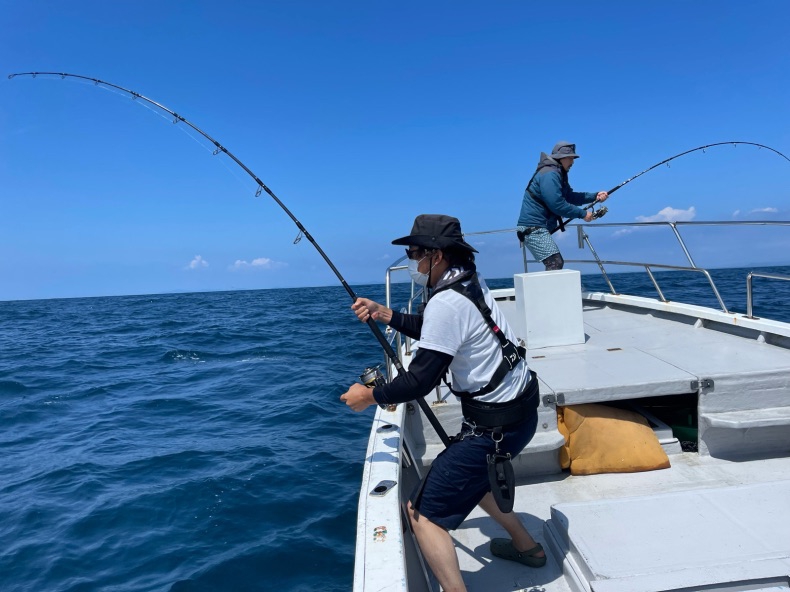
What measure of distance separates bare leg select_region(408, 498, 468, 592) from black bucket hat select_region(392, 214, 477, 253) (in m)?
1.17

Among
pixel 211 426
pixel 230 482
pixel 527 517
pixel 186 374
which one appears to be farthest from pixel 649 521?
pixel 186 374

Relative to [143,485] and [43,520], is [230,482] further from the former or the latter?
[43,520]

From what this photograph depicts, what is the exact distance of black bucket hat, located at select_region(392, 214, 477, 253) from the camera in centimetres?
229

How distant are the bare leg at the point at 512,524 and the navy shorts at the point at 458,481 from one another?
328mm

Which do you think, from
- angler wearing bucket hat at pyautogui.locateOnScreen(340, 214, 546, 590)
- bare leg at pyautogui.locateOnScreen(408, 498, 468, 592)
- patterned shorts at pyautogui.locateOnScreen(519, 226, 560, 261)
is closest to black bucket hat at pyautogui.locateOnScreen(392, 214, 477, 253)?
angler wearing bucket hat at pyautogui.locateOnScreen(340, 214, 546, 590)

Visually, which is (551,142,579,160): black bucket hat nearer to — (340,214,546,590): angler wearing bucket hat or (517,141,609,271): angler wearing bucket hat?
(517,141,609,271): angler wearing bucket hat

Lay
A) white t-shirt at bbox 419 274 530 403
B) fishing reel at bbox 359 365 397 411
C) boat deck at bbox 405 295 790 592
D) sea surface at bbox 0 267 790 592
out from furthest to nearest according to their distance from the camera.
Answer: sea surface at bbox 0 267 790 592 → fishing reel at bbox 359 365 397 411 → boat deck at bbox 405 295 790 592 → white t-shirt at bbox 419 274 530 403

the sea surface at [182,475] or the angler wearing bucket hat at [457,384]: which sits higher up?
the angler wearing bucket hat at [457,384]

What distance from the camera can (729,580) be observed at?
6.95 feet

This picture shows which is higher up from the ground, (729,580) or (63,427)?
(729,580)

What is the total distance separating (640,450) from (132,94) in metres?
5.63

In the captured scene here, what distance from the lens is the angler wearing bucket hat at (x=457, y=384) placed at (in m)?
2.17

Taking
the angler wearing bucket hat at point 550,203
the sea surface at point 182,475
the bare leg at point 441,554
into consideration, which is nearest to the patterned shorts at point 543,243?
the angler wearing bucket hat at point 550,203

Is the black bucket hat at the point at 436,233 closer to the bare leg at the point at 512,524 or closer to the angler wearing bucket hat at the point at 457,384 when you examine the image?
the angler wearing bucket hat at the point at 457,384
